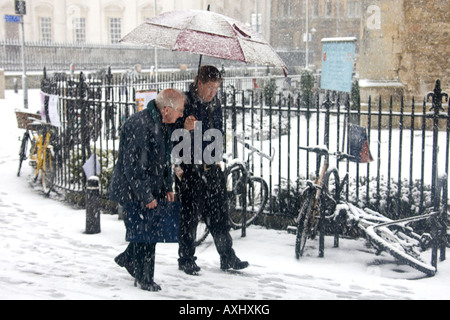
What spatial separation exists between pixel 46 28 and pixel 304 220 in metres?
42.7

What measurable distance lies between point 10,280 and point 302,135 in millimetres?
9281

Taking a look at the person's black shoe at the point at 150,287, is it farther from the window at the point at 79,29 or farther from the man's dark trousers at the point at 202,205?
the window at the point at 79,29

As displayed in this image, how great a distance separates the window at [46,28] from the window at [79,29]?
1.99m

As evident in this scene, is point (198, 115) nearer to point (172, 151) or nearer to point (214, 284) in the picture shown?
point (172, 151)

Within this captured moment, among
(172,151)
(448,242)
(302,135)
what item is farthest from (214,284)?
(302,135)

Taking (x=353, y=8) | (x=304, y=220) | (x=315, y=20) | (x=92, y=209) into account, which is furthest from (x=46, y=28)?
(x=304, y=220)

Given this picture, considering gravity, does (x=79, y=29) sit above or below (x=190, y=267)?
above

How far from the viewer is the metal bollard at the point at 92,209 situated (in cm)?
630

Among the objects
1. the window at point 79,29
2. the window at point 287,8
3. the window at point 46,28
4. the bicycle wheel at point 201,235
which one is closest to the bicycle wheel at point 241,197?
the bicycle wheel at point 201,235

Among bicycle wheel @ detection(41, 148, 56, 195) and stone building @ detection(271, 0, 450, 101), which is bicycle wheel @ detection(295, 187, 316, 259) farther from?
stone building @ detection(271, 0, 450, 101)

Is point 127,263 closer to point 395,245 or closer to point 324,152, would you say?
point 324,152

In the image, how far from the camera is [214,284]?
185 inches

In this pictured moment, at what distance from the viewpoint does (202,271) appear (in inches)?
199
